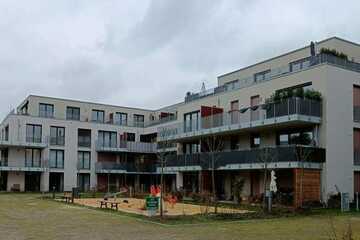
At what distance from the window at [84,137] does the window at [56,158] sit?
104 inches

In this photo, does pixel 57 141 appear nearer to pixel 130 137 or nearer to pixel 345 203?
pixel 130 137

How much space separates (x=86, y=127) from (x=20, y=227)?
43.4m

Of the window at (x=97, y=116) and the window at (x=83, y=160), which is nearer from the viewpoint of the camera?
the window at (x=83, y=160)

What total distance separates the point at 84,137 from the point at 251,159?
32.2m

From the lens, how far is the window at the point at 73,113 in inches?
2506

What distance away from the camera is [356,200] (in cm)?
2958

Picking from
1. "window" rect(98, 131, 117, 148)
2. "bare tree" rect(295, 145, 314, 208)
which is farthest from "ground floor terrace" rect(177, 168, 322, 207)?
"window" rect(98, 131, 117, 148)

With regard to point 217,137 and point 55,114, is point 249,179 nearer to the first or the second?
point 217,137

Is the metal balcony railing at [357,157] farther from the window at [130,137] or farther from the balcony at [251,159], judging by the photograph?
the window at [130,137]

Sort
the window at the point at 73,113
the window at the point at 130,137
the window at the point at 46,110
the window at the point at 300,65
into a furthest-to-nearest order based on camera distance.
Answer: the window at the point at 130,137 → the window at the point at 73,113 → the window at the point at 46,110 → the window at the point at 300,65

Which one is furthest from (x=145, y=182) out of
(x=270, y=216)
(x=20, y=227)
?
(x=20, y=227)

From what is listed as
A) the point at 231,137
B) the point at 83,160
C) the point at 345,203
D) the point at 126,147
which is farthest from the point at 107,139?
the point at 345,203

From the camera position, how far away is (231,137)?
39312 mm

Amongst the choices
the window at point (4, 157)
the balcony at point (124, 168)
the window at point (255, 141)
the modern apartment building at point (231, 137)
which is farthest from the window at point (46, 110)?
the window at point (255, 141)
